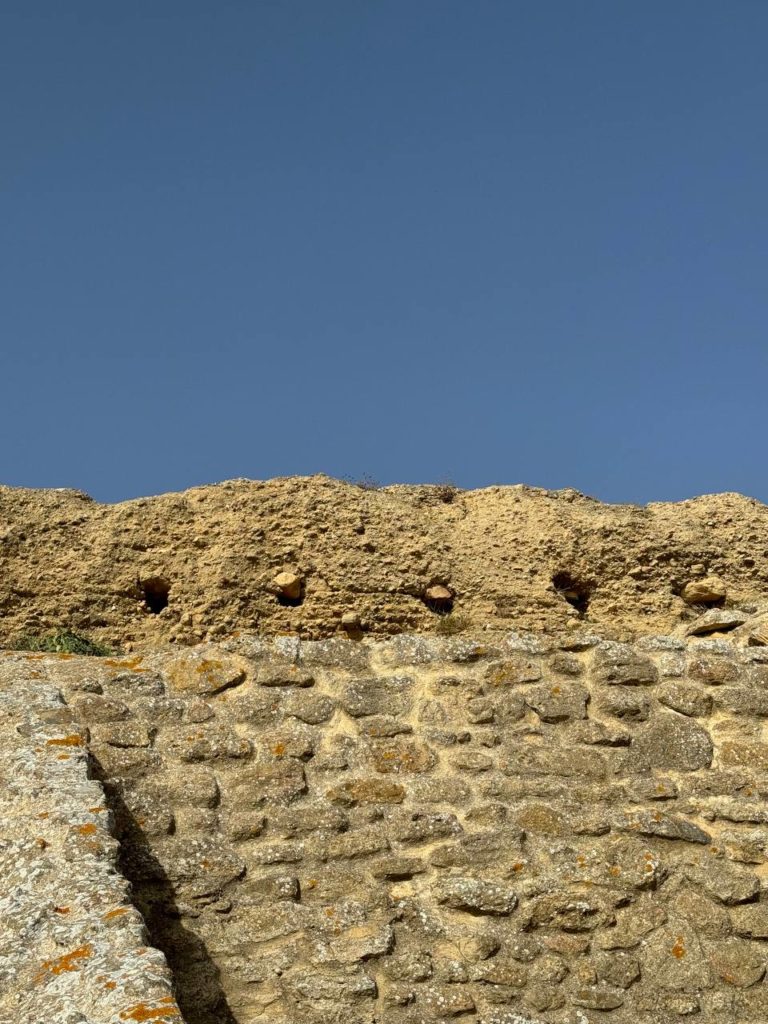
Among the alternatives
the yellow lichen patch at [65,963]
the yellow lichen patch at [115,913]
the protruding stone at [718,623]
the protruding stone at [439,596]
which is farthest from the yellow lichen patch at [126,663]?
the protruding stone at [718,623]

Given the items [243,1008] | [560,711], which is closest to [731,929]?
[560,711]

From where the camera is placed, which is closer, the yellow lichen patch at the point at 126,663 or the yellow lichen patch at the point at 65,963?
the yellow lichen patch at the point at 65,963

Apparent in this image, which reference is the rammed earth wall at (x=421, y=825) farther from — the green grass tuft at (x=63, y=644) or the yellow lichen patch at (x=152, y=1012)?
the green grass tuft at (x=63, y=644)

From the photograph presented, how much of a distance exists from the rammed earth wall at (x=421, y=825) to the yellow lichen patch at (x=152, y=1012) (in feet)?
1.83

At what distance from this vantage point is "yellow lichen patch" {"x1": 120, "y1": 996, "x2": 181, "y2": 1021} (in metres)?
3.05

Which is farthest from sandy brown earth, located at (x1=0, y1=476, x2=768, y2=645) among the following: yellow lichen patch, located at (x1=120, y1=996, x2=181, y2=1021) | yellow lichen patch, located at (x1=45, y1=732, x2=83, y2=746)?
yellow lichen patch, located at (x1=120, y1=996, x2=181, y2=1021)

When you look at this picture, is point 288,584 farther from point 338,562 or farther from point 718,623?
point 718,623

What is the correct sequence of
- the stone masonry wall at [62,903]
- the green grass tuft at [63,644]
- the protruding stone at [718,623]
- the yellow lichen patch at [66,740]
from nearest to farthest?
the stone masonry wall at [62,903]
the yellow lichen patch at [66,740]
the protruding stone at [718,623]
the green grass tuft at [63,644]

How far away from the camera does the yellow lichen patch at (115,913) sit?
3.54m

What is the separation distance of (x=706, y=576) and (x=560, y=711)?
3.41 metres

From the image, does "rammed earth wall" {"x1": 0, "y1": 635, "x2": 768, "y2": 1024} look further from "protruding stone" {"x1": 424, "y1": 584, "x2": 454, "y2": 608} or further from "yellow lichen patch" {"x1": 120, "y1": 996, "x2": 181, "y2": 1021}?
"protruding stone" {"x1": 424, "y1": 584, "x2": 454, "y2": 608}

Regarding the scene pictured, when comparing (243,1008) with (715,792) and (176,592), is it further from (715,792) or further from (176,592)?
(176,592)

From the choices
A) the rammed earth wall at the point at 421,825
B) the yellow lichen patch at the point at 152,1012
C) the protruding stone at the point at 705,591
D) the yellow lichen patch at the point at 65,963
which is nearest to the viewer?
the yellow lichen patch at the point at 152,1012

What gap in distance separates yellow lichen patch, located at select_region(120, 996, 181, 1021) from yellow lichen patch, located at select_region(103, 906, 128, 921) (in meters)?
0.47
